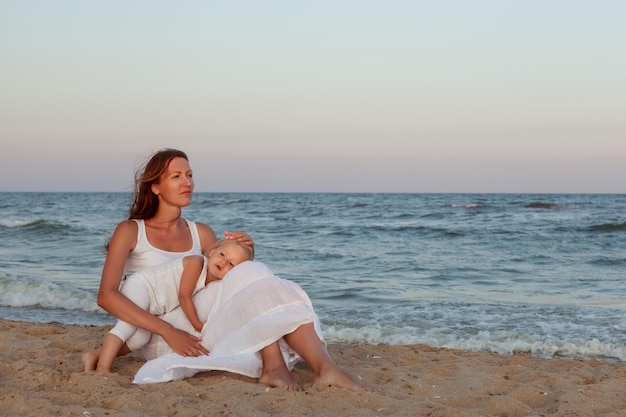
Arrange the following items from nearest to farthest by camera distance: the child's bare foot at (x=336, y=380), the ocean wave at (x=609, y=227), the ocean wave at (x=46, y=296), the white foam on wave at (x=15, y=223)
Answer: the child's bare foot at (x=336, y=380)
the ocean wave at (x=46, y=296)
the ocean wave at (x=609, y=227)
the white foam on wave at (x=15, y=223)

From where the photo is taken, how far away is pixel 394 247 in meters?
16.0

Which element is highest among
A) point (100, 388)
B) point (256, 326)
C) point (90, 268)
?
point (256, 326)

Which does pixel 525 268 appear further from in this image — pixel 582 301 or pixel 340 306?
pixel 340 306

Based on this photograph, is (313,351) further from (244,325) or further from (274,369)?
(244,325)

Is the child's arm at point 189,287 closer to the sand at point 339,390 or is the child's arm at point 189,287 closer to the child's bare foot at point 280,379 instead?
the sand at point 339,390

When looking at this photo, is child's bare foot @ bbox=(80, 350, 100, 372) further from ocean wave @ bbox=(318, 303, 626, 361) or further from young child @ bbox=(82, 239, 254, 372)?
ocean wave @ bbox=(318, 303, 626, 361)

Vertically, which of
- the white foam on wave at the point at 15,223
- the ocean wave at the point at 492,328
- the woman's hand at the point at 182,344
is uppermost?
the woman's hand at the point at 182,344

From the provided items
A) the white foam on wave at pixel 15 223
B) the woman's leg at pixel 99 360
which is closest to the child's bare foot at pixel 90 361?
the woman's leg at pixel 99 360

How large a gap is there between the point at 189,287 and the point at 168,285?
0.43 feet

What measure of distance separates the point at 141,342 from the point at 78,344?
54.3 inches

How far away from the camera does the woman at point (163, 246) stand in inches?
153

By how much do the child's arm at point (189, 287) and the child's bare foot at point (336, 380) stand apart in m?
0.83

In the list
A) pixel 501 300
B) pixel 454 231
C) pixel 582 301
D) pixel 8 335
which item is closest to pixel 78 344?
pixel 8 335

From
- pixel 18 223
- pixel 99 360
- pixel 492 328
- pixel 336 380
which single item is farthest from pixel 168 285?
pixel 18 223
